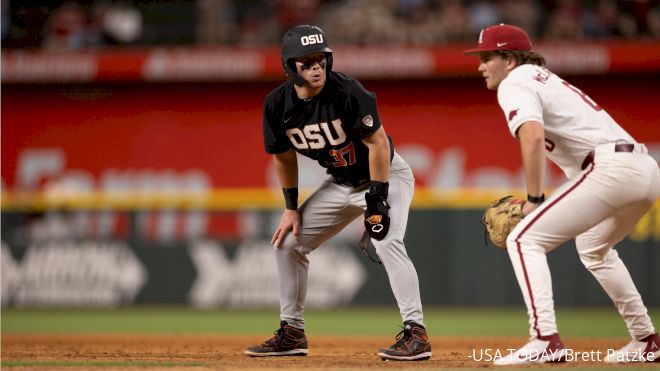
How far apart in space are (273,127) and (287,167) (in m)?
Result: 0.36

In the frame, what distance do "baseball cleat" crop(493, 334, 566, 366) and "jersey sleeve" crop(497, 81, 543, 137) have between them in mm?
1065

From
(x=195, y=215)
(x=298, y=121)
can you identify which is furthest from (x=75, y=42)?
(x=298, y=121)

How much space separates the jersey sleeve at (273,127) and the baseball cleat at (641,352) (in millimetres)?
2231

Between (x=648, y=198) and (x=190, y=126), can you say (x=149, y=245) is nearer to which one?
(x=190, y=126)

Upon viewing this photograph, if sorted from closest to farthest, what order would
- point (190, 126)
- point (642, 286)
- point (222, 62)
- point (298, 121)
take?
point (298, 121) < point (642, 286) < point (222, 62) < point (190, 126)

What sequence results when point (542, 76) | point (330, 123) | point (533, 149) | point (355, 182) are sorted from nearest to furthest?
1. point (533, 149)
2. point (542, 76)
3. point (330, 123)
4. point (355, 182)

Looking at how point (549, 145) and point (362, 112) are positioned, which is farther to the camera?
point (362, 112)

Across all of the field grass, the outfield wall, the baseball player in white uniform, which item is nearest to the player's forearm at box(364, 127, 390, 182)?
the baseball player in white uniform

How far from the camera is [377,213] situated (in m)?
5.56

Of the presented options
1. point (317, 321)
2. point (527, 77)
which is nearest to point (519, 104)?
point (527, 77)

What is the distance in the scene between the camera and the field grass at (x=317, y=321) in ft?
30.8

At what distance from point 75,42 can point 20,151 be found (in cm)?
247

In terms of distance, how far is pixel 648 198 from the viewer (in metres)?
5.09

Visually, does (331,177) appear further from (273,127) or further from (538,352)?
(538,352)
